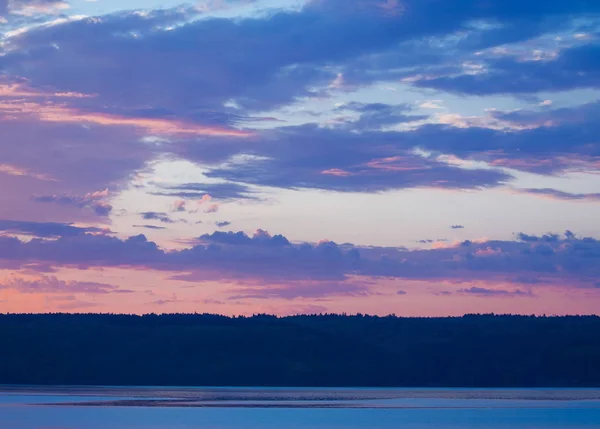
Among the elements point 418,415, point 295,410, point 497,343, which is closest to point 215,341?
point 497,343

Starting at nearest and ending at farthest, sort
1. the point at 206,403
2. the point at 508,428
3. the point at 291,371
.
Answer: the point at 508,428 < the point at 206,403 < the point at 291,371

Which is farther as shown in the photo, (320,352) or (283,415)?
(320,352)

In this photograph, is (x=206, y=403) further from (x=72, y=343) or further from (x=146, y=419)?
(x=72, y=343)

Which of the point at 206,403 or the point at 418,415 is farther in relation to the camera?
the point at 206,403

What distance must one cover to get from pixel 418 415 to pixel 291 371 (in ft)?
311

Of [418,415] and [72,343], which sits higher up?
[72,343]

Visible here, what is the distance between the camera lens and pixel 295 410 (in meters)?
116

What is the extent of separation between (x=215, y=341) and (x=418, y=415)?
9734cm

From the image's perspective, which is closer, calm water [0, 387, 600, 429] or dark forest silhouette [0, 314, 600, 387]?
calm water [0, 387, 600, 429]

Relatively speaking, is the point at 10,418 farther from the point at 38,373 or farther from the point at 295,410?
the point at 38,373

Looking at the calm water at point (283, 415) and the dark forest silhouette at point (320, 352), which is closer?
the calm water at point (283, 415)

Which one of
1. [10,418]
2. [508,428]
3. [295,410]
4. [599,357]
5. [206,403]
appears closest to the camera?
[508,428]

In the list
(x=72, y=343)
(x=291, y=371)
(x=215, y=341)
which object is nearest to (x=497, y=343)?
(x=291, y=371)

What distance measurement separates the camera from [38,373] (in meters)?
196
